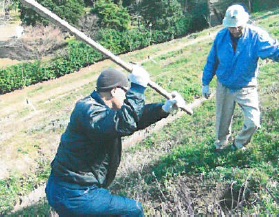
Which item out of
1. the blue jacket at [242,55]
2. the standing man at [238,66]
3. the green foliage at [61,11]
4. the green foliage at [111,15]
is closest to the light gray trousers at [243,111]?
the standing man at [238,66]

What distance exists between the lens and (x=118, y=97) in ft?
13.8

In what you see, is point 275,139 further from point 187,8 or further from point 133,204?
point 187,8

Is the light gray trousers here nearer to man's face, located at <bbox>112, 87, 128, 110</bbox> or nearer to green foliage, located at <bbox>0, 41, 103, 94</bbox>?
man's face, located at <bbox>112, 87, 128, 110</bbox>

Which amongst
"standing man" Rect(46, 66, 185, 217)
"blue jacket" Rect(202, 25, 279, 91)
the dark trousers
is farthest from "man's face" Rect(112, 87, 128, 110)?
"blue jacket" Rect(202, 25, 279, 91)

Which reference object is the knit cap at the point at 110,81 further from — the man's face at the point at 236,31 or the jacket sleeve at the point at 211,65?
the jacket sleeve at the point at 211,65

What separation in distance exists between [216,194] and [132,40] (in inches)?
1355

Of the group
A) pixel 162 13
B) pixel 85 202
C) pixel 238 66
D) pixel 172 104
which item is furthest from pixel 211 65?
pixel 162 13

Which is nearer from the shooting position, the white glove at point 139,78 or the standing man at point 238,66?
the white glove at point 139,78

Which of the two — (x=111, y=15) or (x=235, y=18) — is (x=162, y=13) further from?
(x=235, y=18)

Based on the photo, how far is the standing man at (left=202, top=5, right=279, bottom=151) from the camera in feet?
19.4

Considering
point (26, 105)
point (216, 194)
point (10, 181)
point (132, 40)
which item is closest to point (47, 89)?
point (26, 105)

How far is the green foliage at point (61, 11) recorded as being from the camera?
38656mm

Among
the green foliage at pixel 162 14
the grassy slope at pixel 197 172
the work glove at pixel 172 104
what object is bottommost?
the green foliage at pixel 162 14

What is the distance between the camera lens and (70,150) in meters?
4.14
